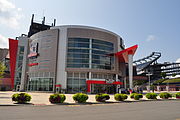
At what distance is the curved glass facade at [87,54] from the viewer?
147 feet

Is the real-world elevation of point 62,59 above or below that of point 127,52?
below

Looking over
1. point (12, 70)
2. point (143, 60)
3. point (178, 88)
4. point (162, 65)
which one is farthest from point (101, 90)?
point (162, 65)

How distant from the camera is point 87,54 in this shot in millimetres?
45500

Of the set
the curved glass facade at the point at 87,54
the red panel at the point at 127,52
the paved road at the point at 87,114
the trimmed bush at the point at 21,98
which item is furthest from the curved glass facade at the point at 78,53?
the paved road at the point at 87,114

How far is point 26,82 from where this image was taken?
53.0 meters

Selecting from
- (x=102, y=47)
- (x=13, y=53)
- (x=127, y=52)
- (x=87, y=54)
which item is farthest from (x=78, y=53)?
(x=13, y=53)

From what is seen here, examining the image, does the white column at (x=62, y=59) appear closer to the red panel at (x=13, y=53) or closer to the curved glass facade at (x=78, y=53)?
the curved glass facade at (x=78, y=53)

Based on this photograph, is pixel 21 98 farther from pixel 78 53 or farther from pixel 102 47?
pixel 102 47

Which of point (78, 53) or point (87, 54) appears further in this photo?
point (87, 54)

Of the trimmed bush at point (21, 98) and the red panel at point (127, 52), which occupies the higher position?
the red panel at point (127, 52)

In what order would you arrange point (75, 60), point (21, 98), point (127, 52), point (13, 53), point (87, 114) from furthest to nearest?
point (13, 53)
point (127, 52)
point (75, 60)
point (21, 98)
point (87, 114)

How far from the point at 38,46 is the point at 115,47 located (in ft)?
87.8

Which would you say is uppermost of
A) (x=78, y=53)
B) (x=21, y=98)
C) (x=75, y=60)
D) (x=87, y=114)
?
(x=78, y=53)

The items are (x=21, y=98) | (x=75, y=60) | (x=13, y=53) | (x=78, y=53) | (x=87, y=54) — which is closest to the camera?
(x=21, y=98)
